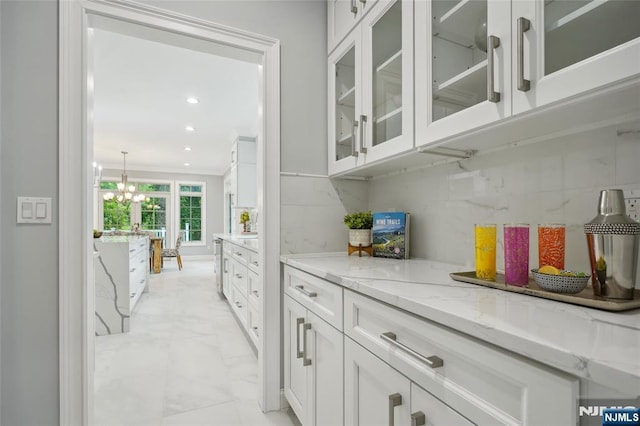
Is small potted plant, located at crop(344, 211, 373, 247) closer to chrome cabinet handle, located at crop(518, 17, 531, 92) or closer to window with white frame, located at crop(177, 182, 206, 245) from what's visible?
chrome cabinet handle, located at crop(518, 17, 531, 92)

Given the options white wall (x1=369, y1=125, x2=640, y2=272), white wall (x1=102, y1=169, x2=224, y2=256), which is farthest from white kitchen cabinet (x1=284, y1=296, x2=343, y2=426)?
white wall (x1=102, y1=169, x2=224, y2=256)

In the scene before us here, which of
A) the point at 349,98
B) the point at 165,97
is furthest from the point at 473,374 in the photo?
the point at 165,97

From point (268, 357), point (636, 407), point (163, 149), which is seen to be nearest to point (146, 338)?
point (268, 357)

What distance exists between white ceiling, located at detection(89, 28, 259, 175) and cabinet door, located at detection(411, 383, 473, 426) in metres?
1.89

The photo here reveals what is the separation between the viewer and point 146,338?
293 cm

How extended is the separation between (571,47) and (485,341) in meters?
0.77

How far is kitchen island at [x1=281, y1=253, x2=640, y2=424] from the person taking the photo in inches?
19.2

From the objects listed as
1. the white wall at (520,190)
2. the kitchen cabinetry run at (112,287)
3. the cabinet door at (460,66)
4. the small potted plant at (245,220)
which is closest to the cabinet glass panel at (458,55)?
the cabinet door at (460,66)

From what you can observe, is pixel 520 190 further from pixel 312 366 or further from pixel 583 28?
pixel 312 366

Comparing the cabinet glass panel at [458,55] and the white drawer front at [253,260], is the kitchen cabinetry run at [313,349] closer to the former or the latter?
the white drawer front at [253,260]

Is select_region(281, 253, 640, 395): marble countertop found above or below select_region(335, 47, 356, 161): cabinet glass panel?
below

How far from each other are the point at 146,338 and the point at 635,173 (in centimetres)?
348

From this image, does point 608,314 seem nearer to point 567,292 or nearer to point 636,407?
point 567,292

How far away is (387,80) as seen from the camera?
4.81 ft
